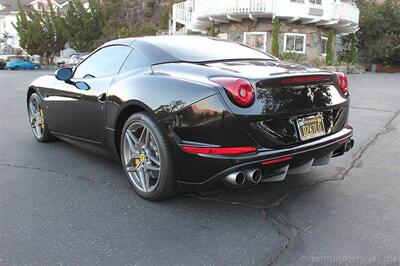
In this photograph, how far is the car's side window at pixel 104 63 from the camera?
394cm

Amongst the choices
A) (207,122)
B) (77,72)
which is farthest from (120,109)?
(77,72)

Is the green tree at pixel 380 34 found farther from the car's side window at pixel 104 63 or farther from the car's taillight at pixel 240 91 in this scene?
the car's taillight at pixel 240 91

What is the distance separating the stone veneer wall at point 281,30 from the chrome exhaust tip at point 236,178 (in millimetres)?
21284

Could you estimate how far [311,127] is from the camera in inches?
124

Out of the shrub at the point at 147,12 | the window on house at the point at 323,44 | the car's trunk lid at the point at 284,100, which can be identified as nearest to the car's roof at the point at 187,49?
the car's trunk lid at the point at 284,100

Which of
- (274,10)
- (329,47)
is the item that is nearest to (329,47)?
(329,47)

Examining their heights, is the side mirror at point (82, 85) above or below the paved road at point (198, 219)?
above

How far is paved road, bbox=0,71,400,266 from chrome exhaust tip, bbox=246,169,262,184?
14.2 inches

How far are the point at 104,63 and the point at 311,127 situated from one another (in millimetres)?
2235

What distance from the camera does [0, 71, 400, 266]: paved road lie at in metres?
2.53

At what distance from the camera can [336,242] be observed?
2664 millimetres

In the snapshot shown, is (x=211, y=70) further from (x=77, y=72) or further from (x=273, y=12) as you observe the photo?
(x=273, y=12)

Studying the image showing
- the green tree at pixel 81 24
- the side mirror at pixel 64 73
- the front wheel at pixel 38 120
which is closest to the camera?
the side mirror at pixel 64 73

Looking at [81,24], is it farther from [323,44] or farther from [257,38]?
[323,44]
